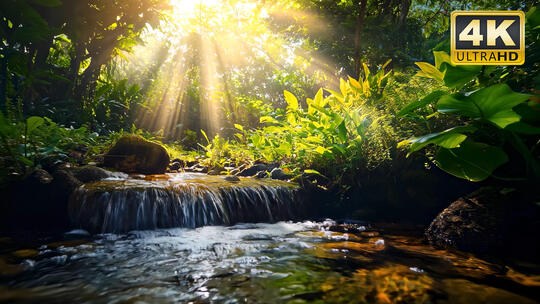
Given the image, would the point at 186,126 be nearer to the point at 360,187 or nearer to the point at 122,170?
the point at 122,170

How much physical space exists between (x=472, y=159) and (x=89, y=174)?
4.52 meters

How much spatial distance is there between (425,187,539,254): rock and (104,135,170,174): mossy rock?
15.7 ft

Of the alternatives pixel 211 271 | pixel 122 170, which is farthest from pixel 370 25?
pixel 211 271

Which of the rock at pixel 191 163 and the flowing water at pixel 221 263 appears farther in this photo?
the rock at pixel 191 163

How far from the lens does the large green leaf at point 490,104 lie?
1.75 m

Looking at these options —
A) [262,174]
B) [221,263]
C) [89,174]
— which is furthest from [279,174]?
[221,263]

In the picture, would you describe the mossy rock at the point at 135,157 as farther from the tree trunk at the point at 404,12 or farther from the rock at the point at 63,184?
the tree trunk at the point at 404,12

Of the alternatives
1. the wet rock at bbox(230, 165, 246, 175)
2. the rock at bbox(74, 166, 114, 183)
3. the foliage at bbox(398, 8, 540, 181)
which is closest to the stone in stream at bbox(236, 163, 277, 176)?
the wet rock at bbox(230, 165, 246, 175)

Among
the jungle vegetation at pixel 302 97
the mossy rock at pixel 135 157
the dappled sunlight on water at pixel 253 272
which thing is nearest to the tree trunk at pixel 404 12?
the jungle vegetation at pixel 302 97

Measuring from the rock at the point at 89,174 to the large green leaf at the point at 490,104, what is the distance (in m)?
4.24

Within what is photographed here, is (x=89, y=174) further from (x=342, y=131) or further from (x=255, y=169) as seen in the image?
(x=342, y=131)

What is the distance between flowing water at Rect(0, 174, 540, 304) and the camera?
153 centimetres

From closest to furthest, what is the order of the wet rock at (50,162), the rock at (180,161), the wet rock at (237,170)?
1. the wet rock at (50,162)
2. the wet rock at (237,170)
3. the rock at (180,161)

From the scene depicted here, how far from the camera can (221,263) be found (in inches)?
82.1
